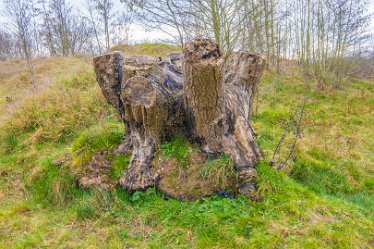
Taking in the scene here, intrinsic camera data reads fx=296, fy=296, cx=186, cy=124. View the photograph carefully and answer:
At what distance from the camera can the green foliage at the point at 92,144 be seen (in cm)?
447

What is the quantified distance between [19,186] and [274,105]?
8569 mm

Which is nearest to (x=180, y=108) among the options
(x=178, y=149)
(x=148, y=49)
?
(x=178, y=149)

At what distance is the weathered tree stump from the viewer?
3.39 m

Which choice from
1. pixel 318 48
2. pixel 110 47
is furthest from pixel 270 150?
pixel 110 47

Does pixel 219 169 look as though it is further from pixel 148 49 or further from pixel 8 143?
pixel 148 49

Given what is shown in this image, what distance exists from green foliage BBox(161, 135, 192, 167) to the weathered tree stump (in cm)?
9

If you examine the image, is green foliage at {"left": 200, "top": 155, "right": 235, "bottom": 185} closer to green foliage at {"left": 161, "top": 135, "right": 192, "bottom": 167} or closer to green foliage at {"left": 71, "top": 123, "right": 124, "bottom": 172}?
green foliage at {"left": 161, "top": 135, "right": 192, "bottom": 167}

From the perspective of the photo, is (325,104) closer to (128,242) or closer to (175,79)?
(175,79)

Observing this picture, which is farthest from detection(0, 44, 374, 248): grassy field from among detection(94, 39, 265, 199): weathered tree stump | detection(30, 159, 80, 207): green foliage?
detection(94, 39, 265, 199): weathered tree stump

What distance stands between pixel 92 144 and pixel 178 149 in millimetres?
1521

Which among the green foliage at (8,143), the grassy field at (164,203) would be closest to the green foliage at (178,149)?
the grassy field at (164,203)

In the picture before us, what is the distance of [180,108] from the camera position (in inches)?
156

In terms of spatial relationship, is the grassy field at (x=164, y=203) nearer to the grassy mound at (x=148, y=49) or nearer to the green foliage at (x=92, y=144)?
the green foliage at (x=92, y=144)

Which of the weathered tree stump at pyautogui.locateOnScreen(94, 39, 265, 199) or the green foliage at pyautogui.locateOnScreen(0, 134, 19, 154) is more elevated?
the weathered tree stump at pyautogui.locateOnScreen(94, 39, 265, 199)
